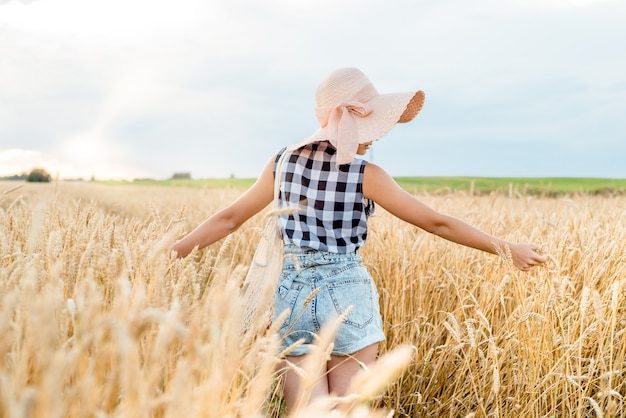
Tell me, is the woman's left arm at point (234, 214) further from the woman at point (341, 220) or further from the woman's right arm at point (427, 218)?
the woman's right arm at point (427, 218)

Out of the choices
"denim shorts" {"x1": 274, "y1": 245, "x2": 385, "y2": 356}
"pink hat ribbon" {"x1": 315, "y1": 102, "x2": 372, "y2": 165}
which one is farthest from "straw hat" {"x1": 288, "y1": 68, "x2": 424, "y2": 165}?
"denim shorts" {"x1": 274, "y1": 245, "x2": 385, "y2": 356}

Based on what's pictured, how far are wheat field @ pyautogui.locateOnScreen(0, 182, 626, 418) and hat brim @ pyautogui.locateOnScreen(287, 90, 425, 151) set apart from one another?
1.54ft

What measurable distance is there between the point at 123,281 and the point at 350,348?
1345 millimetres

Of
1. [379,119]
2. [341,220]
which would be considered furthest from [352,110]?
[341,220]

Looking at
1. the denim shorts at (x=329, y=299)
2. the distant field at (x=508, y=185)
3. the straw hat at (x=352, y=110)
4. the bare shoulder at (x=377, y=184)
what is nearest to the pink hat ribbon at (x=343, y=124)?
the straw hat at (x=352, y=110)

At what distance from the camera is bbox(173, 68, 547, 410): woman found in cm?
221

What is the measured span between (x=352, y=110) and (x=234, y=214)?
0.65m

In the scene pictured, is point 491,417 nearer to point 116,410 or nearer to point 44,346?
point 116,410

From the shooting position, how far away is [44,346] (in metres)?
0.85

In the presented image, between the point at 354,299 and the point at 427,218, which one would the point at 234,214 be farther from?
the point at 427,218

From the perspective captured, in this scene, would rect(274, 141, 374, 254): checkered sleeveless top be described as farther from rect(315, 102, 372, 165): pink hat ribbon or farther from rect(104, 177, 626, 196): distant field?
rect(104, 177, 626, 196): distant field

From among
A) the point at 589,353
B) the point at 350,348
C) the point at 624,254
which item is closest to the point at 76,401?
the point at 350,348

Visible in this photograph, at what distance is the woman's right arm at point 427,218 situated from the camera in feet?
7.53

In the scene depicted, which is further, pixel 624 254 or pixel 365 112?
pixel 624 254
